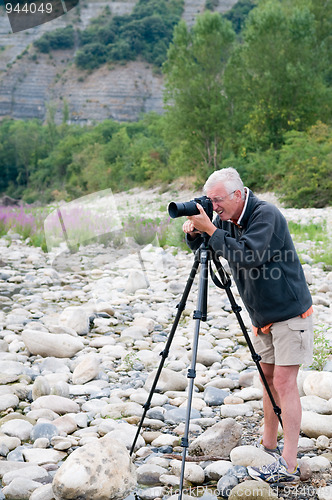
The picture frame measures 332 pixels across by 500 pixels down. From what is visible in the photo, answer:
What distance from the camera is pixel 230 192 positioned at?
246 cm

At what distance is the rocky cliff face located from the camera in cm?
7881

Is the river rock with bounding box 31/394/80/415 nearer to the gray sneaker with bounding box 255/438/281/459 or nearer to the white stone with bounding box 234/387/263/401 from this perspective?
the white stone with bounding box 234/387/263/401

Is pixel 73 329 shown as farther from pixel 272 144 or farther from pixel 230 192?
pixel 272 144

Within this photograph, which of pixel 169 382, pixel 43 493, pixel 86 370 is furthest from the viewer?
pixel 86 370

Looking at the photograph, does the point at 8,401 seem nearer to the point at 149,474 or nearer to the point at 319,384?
the point at 149,474

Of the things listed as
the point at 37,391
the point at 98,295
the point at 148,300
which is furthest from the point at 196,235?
the point at 98,295

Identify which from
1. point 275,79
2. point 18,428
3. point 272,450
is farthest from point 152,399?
point 275,79

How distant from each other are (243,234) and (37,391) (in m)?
2.10

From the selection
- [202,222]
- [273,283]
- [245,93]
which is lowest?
[245,93]

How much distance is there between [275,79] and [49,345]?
2135cm

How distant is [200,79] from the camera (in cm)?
2277

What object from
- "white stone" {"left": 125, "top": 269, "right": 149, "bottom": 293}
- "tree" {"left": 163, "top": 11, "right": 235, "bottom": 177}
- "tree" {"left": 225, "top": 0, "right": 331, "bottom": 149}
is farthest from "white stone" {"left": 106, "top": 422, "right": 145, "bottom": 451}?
"tree" {"left": 225, "top": 0, "right": 331, "bottom": 149}

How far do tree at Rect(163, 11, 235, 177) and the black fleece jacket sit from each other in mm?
21249

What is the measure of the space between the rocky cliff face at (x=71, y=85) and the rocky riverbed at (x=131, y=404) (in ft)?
237
